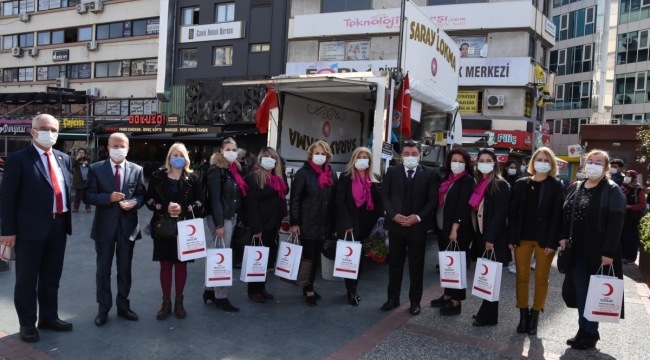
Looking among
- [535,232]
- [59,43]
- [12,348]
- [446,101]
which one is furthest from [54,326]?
[59,43]

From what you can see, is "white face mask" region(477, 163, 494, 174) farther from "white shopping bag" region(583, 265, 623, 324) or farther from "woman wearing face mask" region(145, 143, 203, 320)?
"woman wearing face mask" region(145, 143, 203, 320)

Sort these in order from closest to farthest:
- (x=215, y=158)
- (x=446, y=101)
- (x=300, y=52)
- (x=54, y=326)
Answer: (x=54, y=326) → (x=215, y=158) → (x=446, y=101) → (x=300, y=52)

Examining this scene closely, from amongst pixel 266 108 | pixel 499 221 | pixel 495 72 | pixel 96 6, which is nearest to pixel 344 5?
pixel 495 72

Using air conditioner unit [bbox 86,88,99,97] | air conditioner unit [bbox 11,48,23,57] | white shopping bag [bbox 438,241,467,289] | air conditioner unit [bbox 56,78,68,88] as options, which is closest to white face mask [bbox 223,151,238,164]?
white shopping bag [bbox 438,241,467,289]

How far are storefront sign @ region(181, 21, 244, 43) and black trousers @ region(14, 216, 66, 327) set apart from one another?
2526cm

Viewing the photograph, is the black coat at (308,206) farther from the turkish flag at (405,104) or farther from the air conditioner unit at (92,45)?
the air conditioner unit at (92,45)

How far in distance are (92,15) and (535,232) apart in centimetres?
3496

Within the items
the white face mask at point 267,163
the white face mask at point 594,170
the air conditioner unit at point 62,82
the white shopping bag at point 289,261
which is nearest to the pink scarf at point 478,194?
the white face mask at point 594,170

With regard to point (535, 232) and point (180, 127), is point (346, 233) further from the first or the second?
point (180, 127)

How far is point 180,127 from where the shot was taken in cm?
2342

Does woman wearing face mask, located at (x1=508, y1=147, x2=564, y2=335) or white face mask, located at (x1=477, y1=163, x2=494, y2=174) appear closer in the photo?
woman wearing face mask, located at (x1=508, y1=147, x2=564, y2=335)

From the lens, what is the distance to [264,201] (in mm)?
5691

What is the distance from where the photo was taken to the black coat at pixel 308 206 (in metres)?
5.67

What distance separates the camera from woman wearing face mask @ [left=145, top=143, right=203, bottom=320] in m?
4.97
